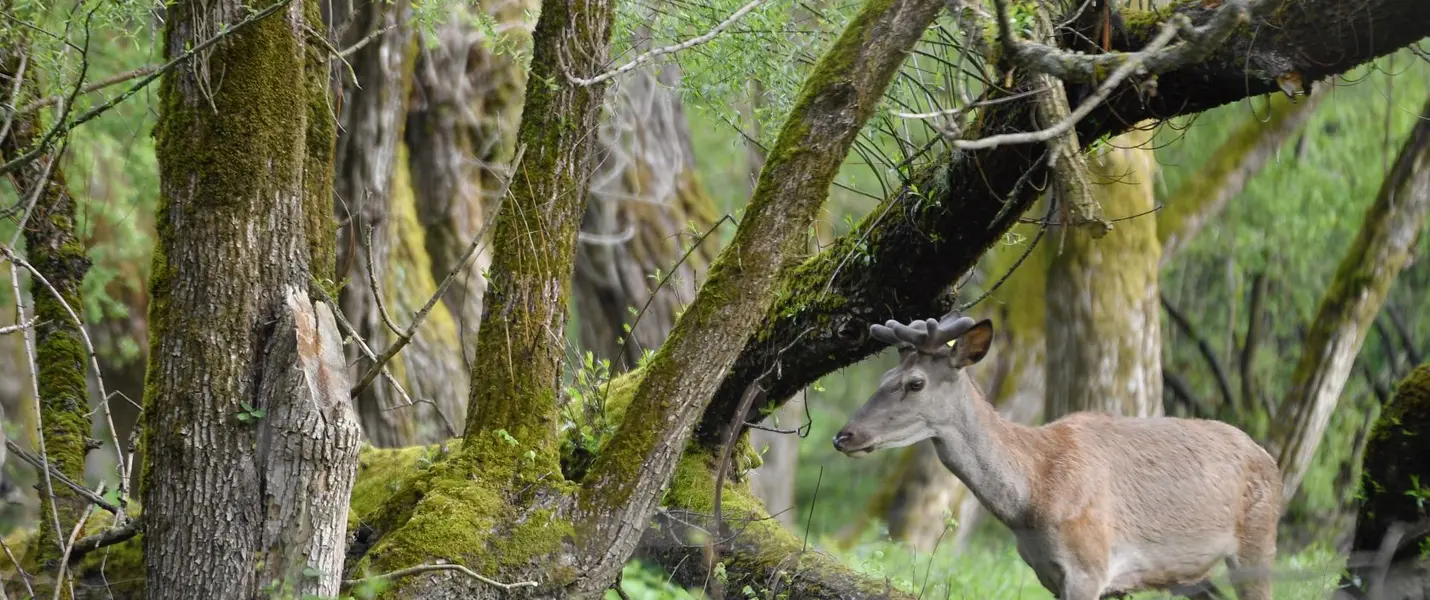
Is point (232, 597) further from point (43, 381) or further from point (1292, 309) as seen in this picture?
point (1292, 309)

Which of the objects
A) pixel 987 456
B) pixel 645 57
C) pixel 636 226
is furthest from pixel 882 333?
pixel 636 226

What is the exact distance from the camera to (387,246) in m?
11.4

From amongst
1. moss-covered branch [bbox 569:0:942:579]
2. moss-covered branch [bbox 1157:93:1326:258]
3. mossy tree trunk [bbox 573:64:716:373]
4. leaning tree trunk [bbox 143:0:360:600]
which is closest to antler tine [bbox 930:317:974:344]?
moss-covered branch [bbox 569:0:942:579]

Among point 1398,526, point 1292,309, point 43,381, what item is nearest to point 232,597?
point 43,381

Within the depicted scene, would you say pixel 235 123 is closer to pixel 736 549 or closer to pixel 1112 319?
pixel 736 549

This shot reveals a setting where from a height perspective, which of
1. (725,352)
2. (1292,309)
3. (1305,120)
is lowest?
(1292,309)

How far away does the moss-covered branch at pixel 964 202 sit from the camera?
485 centimetres

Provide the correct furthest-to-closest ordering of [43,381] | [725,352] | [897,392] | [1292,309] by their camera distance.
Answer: [1292,309]
[897,392]
[43,381]
[725,352]

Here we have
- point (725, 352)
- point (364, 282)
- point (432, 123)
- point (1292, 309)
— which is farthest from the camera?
point (1292, 309)

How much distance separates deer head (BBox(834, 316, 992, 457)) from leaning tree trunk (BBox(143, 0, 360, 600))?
2859 millimetres

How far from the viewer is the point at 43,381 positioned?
614 centimetres

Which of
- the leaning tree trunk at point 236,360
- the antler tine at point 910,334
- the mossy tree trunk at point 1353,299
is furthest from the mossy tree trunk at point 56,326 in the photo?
the mossy tree trunk at point 1353,299

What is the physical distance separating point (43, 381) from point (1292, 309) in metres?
16.2

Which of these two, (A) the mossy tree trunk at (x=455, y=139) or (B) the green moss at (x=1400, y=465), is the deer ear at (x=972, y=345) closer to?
(B) the green moss at (x=1400, y=465)
